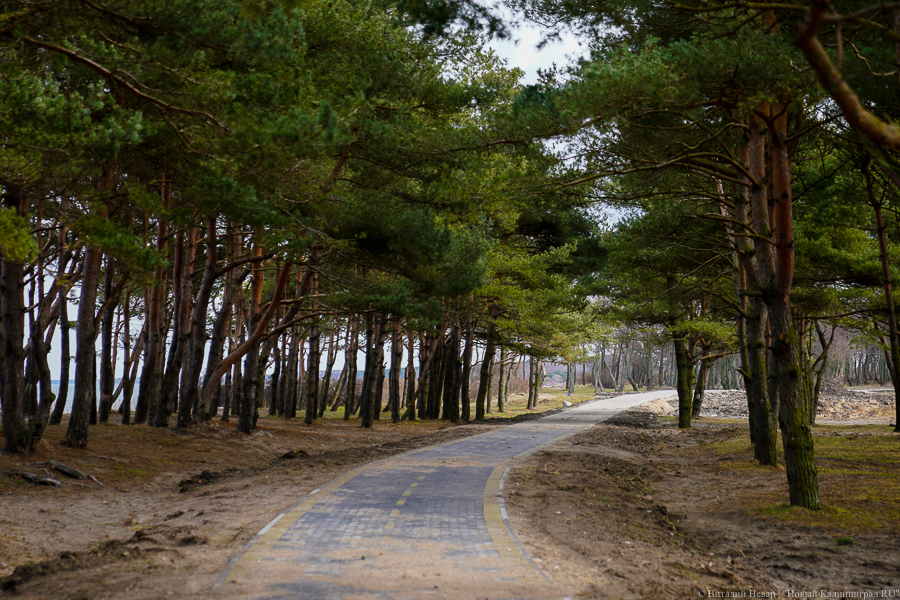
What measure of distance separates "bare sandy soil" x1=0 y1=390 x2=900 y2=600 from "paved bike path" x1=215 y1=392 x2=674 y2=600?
32 cm

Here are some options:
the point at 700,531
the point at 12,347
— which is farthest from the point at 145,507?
the point at 700,531

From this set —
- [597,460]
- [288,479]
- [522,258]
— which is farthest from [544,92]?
[522,258]

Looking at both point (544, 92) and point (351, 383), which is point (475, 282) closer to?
point (544, 92)

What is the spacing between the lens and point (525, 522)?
8445mm

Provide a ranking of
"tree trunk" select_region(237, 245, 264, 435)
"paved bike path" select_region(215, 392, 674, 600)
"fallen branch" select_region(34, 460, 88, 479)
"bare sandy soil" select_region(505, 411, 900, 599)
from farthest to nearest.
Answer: "tree trunk" select_region(237, 245, 264, 435) < "fallen branch" select_region(34, 460, 88, 479) < "bare sandy soil" select_region(505, 411, 900, 599) < "paved bike path" select_region(215, 392, 674, 600)

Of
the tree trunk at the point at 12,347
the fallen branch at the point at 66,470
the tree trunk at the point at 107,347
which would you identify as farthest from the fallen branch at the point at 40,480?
the tree trunk at the point at 107,347

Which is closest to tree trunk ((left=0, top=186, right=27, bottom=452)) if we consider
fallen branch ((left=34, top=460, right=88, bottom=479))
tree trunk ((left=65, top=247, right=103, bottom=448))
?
fallen branch ((left=34, top=460, right=88, bottom=479))

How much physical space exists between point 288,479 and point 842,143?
1295cm

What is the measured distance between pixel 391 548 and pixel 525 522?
91.0 inches

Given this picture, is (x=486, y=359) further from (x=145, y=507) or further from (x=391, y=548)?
(x=391, y=548)

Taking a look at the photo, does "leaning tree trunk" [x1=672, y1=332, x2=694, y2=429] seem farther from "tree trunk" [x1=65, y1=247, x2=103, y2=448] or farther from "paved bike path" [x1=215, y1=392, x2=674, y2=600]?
"tree trunk" [x1=65, y1=247, x2=103, y2=448]

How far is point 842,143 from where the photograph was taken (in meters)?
13.8

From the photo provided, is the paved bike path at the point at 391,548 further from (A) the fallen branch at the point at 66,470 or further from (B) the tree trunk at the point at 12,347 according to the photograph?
(B) the tree trunk at the point at 12,347

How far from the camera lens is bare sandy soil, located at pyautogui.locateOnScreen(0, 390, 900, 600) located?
5965mm
